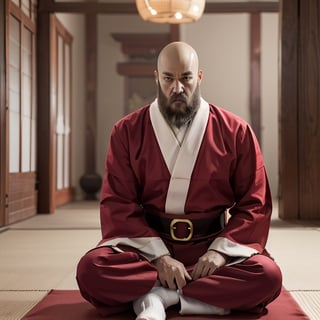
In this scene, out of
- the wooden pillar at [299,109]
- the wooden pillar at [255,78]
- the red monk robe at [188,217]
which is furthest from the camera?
the wooden pillar at [255,78]

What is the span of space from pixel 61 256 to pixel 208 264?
5.43 ft

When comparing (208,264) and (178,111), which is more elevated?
(178,111)

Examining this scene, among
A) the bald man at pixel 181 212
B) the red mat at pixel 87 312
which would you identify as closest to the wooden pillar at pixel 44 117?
the red mat at pixel 87 312

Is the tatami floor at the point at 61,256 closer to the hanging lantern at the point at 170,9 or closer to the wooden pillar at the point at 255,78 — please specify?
the hanging lantern at the point at 170,9

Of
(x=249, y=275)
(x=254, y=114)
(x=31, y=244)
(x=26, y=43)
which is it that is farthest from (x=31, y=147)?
(x=249, y=275)

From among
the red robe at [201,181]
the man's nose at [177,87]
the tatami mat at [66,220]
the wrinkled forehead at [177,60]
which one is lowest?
the tatami mat at [66,220]

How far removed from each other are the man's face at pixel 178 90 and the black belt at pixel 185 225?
1.15 ft

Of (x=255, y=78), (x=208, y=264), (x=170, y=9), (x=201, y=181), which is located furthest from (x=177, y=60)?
(x=255, y=78)

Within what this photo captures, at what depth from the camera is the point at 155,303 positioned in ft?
6.98

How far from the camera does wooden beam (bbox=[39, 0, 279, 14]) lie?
20.6 ft

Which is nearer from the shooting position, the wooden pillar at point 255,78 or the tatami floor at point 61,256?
the tatami floor at point 61,256

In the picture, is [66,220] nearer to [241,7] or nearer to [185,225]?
[241,7]

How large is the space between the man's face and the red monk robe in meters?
0.07

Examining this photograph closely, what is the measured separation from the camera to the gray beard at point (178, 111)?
7.59ft
